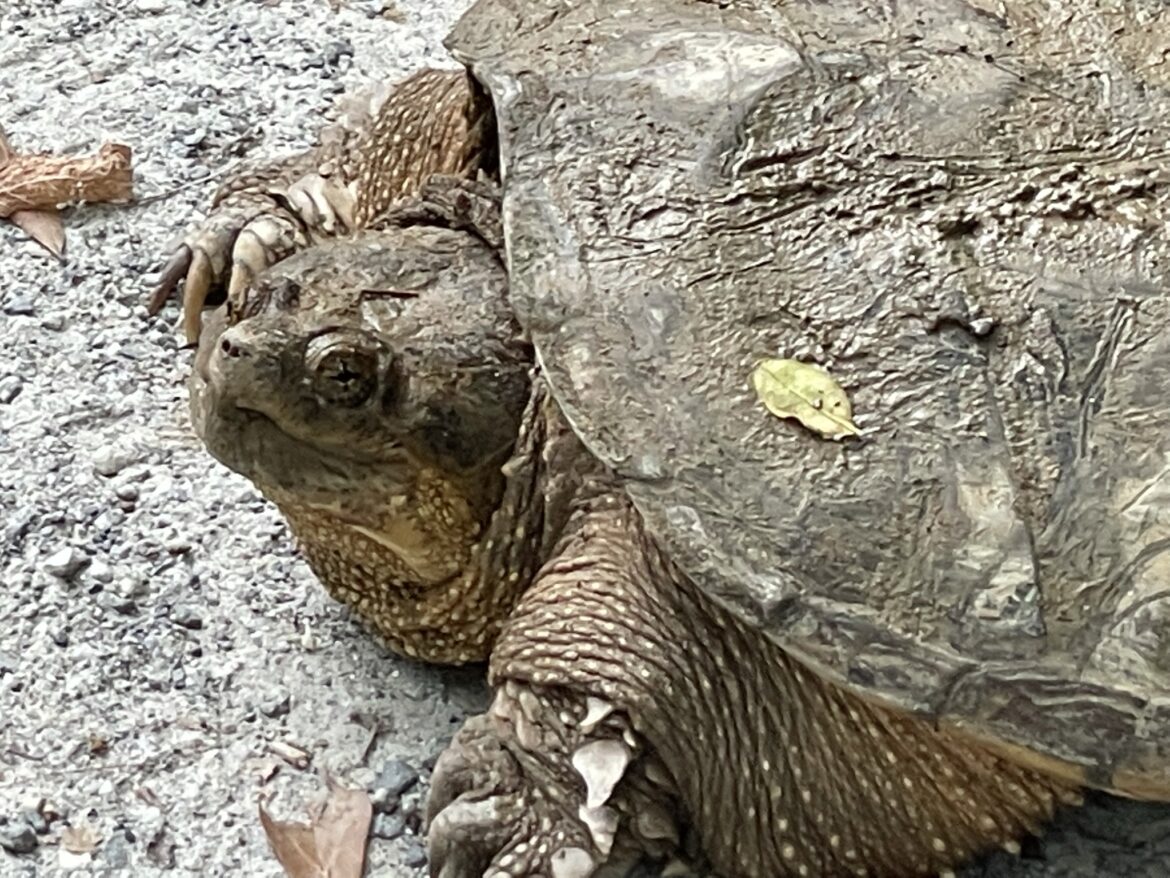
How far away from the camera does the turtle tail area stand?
218cm

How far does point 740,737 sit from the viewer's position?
2.22m

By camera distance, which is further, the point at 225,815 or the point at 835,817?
the point at 225,815

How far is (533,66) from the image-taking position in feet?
7.86

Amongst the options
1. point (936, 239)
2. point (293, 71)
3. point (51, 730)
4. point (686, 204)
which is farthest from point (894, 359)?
point (293, 71)

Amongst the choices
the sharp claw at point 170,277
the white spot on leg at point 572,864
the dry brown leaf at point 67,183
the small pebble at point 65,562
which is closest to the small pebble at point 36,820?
the small pebble at point 65,562

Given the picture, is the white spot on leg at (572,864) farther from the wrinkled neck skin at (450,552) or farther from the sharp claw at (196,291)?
the sharp claw at (196,291)

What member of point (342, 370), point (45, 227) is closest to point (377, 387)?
point (342, 370)

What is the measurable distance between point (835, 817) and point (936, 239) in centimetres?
79

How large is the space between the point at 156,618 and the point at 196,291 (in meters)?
0.61

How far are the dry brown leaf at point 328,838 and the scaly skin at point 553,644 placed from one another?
7.8 inches

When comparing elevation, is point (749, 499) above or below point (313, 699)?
above

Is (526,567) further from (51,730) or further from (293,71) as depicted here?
(293,71)

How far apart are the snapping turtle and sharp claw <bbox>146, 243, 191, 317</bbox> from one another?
64 centimetres

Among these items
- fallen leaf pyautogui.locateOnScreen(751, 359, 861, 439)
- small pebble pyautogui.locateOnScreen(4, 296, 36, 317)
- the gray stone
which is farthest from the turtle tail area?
small pebble pyautogui.locateOnScreen(4, 296, 36, 317)
